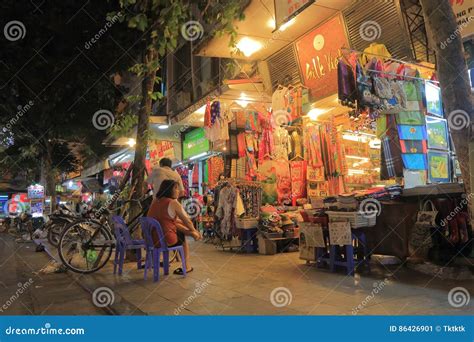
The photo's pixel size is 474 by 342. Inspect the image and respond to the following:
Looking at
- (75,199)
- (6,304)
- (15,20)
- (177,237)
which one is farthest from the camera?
(75,199)

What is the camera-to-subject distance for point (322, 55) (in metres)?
8.76

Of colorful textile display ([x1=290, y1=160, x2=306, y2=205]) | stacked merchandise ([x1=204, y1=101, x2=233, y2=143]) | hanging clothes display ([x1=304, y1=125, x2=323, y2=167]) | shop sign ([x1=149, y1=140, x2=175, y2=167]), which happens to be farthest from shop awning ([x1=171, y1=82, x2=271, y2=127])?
shop sign ([x1=149, y1=140, x2=175, y2=167])

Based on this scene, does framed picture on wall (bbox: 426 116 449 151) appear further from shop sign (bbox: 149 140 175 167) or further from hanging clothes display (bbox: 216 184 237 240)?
shop sign (bbox: 149 140 175 167)

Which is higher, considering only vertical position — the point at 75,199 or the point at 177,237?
the point at 75,199

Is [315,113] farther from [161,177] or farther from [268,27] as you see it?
[161,177]

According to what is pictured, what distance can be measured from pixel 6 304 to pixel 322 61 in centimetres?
749

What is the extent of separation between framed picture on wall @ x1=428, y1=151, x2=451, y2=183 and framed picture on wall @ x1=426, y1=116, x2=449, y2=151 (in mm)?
146

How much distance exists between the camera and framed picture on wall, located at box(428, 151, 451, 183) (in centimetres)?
769

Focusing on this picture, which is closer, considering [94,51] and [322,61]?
[322,61]

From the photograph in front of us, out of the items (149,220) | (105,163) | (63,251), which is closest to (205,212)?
(63,251)

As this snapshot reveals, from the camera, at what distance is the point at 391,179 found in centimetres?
763

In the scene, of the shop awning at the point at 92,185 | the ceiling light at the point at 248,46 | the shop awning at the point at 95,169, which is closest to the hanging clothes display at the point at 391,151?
the ceiling light at the point at 248,46

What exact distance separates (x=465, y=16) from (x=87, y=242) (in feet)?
24.8

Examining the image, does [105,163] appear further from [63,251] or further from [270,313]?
[270,313]
